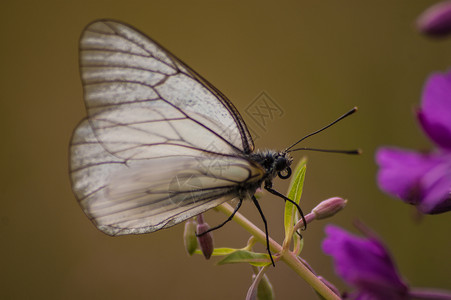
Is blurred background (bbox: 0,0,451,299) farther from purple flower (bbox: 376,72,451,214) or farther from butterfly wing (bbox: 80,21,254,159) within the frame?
purple flower (bbox: 376,72,451,214)

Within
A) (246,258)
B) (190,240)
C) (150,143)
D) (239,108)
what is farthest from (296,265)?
(239,108)

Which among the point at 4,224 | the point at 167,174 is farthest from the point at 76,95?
the point at 167,174

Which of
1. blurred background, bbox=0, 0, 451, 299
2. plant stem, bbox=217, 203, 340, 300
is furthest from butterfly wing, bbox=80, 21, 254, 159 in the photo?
blurred background, bbox=0, 0, 451, 299

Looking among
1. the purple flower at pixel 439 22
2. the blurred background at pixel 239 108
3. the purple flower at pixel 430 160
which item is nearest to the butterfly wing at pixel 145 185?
the purple flower at pixel 430 160

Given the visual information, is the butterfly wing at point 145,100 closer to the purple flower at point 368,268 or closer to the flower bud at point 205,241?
the flower bud at point 205,241

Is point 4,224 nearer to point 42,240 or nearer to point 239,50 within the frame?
point 42,240

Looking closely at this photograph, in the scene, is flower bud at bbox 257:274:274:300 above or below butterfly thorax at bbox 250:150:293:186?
below
